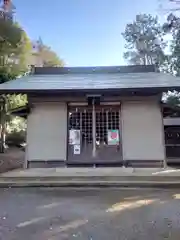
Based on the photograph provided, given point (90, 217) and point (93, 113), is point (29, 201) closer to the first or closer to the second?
point (90, 217)

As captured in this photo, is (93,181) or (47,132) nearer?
(93,181)

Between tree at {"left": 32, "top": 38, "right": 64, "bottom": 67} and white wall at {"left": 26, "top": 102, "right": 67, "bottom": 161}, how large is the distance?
733 inches

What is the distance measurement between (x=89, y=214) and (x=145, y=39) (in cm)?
2582

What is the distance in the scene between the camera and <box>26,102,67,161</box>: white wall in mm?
10695

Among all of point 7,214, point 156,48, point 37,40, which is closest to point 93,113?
point 7,214

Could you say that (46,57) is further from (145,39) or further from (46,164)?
(46,164)

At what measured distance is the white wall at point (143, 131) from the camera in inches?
412

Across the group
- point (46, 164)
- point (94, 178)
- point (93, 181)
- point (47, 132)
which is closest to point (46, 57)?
point (47, 132)

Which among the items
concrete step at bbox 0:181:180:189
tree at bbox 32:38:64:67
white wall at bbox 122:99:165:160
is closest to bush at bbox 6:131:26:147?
tree at bbox 32:38:64:67

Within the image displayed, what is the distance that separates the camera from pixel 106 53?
64.8ft

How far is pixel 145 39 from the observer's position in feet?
92.6

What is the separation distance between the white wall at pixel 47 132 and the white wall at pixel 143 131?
7.42ft

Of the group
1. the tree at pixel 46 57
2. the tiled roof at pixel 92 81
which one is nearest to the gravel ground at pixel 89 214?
the tiled roof at pixel 92 81

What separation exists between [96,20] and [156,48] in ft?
45.4
